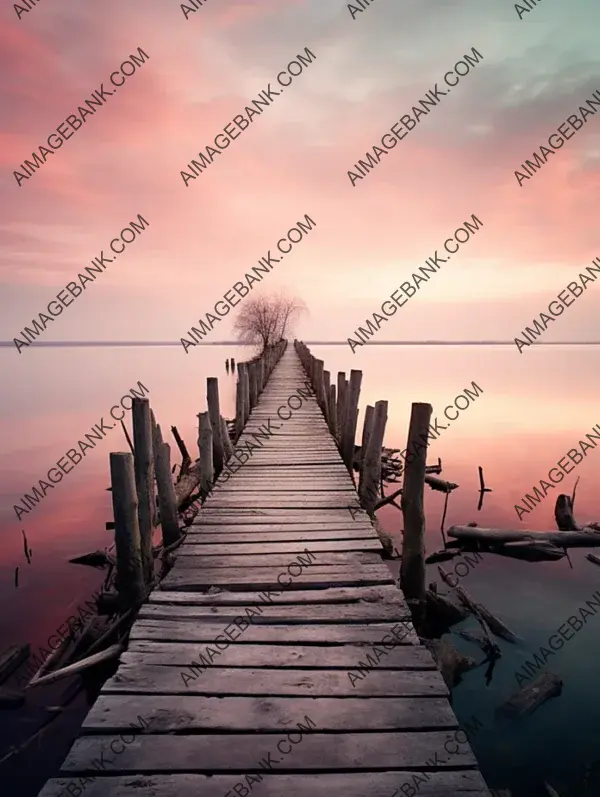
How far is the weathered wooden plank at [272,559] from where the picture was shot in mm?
4668

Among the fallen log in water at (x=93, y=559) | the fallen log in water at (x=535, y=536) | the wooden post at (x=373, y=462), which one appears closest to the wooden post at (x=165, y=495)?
the fallen log in water at (x=93, y=559)

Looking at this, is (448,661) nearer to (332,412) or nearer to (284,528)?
(284,528)

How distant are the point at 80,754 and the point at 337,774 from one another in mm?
1299

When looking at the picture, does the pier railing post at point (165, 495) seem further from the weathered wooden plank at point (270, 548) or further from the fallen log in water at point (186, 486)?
the fallen log in water at point (186, 486)

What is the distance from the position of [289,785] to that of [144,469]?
385 cm

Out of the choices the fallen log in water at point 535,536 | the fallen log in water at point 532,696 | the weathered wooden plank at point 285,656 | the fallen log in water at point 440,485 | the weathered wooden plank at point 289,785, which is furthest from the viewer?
the fallen log in water at point 440,485

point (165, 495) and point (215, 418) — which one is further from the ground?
point (215, 418)

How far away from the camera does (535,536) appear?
8664mm

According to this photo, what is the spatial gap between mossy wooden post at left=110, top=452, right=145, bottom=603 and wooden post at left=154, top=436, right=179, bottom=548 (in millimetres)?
1533

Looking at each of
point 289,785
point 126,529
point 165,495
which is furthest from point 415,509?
point 165,495

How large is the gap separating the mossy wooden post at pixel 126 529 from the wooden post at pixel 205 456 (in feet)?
9.54

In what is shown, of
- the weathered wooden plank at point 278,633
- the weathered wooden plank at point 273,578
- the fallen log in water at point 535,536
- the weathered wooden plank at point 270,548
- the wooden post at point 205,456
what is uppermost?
the wooden post at point 205,456

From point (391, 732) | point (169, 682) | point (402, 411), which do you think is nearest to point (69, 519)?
point (169, 682)

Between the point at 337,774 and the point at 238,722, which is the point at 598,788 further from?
the point at 238,722
